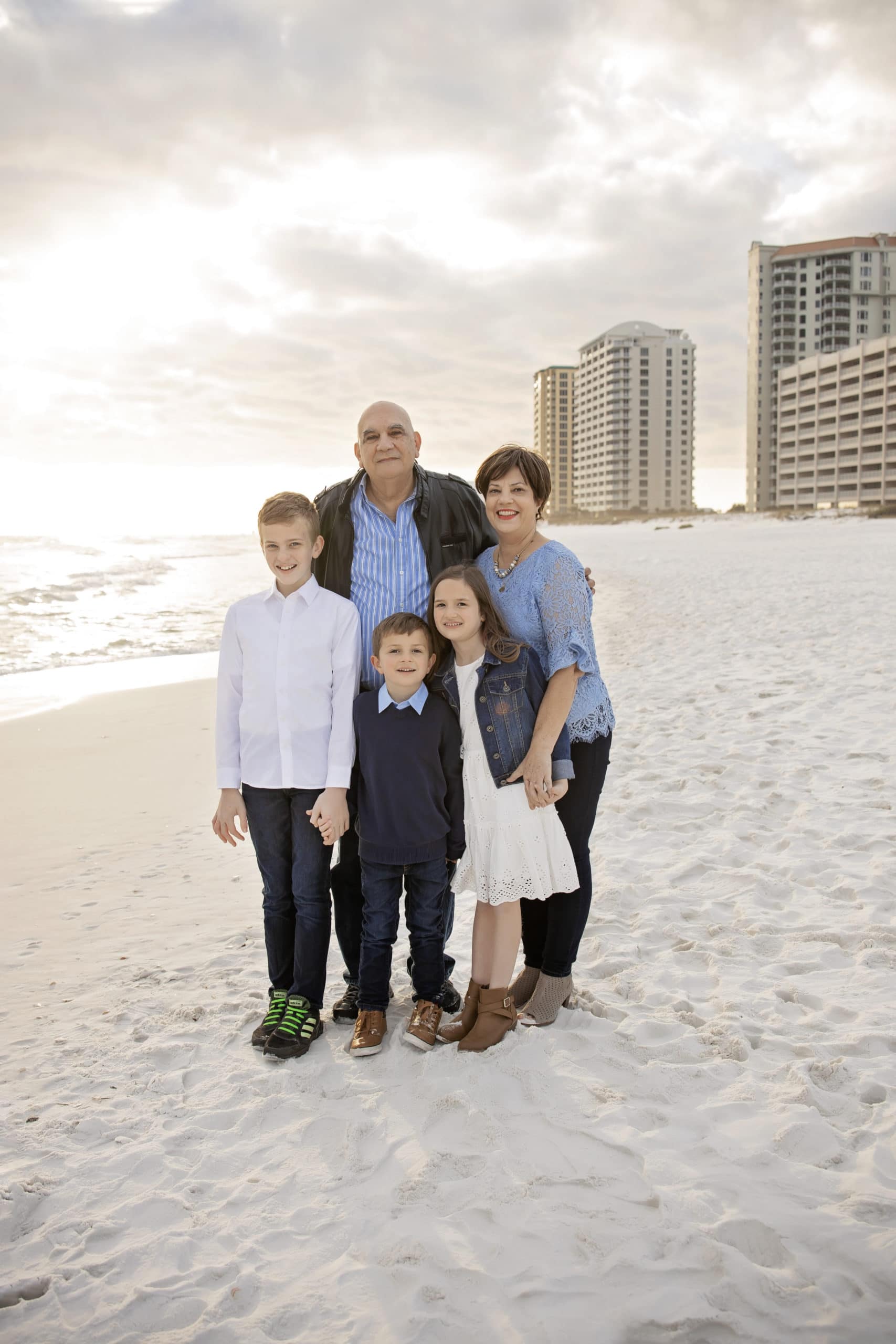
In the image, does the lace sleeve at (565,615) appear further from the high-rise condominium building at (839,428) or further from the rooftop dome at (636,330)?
the rooftop dome at (636,330)

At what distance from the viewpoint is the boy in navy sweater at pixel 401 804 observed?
2779mm

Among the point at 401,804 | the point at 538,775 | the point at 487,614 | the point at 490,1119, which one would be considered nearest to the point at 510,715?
the point at 538,775

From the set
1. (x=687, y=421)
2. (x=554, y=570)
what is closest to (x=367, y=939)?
(x=554, y=570)

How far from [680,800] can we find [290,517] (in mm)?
3403

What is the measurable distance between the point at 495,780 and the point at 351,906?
85 centimetres

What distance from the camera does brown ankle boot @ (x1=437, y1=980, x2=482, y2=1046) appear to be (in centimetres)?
294

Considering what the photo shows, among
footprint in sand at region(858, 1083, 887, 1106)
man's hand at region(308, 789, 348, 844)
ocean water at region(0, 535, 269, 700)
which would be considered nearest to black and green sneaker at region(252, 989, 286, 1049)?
man's hand at region(308, 789, 348, 844)

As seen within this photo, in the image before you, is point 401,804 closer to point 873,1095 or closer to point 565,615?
point 565,615

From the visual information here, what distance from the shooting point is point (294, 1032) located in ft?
9.45

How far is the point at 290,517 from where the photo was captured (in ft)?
9.19

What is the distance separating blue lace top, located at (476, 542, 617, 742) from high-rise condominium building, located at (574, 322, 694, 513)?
4369 inches

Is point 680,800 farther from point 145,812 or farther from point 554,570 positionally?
point 145,812

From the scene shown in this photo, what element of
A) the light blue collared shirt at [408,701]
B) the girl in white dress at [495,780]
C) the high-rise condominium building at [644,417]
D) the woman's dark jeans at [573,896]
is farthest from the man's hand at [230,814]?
the high-rise condominium building at [644,417]

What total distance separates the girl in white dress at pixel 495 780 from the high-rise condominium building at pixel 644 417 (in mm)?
111095
